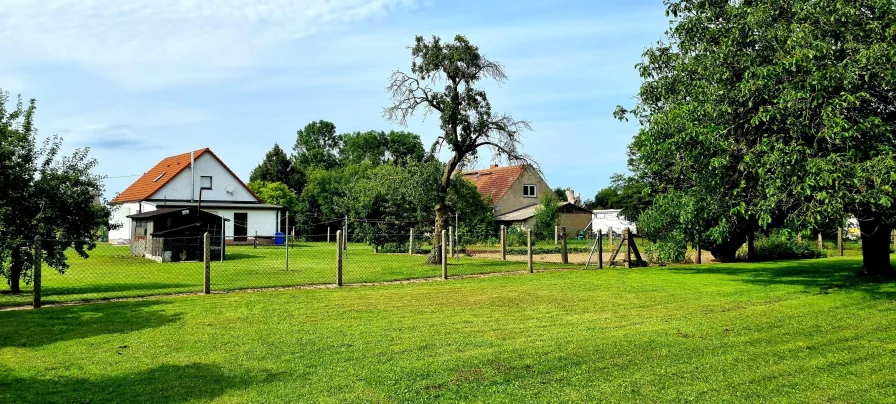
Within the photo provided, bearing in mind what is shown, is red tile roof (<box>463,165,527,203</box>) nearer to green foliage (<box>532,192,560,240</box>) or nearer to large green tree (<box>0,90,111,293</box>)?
green foliage (<box>532,192,560,240</box>)

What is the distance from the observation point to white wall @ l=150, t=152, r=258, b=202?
1613 inches

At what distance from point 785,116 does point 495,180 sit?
42.2 meters

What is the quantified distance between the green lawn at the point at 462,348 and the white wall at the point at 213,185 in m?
30.1

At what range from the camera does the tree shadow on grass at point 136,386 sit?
19.6ft

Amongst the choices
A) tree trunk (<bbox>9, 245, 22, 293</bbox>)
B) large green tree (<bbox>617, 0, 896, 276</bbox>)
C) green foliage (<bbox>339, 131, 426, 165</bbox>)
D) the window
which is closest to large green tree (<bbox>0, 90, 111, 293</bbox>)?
tree trunk (<bbox>9, 245, 22, 293</bbox>)

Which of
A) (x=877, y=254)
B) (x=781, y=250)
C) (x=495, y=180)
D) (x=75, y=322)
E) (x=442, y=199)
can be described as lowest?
(x=75, y=322)

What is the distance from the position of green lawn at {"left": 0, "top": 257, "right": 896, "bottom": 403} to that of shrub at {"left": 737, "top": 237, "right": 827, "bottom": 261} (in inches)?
498

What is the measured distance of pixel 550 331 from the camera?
30.2 feet

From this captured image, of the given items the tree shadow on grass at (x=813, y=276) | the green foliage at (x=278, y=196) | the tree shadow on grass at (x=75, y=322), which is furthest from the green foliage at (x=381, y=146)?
the tree shadow on grass at (x=75, y=322)

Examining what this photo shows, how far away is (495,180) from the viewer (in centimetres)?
5481

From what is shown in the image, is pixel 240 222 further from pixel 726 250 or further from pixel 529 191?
pixel 726 250

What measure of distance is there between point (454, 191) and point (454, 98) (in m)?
7.68

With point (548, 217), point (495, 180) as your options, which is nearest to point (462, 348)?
point (548, 217)

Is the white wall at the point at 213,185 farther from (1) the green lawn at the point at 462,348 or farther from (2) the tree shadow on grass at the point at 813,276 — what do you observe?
(2) the tree shadow on grass at the point at 813,276
